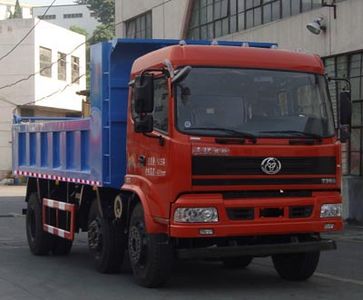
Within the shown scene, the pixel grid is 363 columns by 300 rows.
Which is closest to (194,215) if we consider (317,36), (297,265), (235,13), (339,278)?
(297,265)

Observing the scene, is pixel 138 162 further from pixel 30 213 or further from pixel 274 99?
pixel 30 213

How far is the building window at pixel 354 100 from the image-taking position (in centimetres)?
1789

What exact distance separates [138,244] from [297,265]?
216 centimetres

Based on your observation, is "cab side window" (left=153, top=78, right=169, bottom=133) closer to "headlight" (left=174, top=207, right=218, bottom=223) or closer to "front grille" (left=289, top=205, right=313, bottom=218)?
"headlight" (left=174, top=207, right=218, bottom=223)

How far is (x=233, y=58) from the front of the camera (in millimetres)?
8336

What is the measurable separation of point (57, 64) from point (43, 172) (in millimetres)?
38692

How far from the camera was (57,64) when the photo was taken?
49.8 m

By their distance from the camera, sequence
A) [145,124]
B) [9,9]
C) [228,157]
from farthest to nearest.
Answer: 1. [9,9]
2. [145,124]
3. [228,157]

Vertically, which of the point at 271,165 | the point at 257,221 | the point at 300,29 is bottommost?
the point at 257,221

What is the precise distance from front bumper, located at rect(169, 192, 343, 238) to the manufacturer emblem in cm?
32

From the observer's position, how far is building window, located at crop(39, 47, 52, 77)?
4740 cm

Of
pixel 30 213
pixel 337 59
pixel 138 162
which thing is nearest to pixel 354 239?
pixel 337 59

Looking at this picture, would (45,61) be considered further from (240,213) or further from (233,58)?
(240,213)

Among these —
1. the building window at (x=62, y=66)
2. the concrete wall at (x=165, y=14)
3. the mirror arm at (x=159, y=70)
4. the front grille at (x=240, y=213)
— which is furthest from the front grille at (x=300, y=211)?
the building window at (x=62, y=66)
